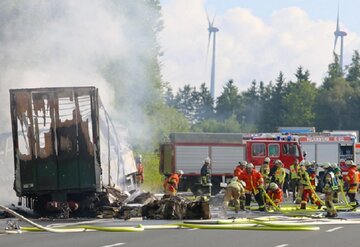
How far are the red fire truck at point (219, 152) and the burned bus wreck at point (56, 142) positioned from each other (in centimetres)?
1698

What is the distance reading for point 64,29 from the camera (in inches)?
1300

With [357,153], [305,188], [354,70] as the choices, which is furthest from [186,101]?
[305,188]

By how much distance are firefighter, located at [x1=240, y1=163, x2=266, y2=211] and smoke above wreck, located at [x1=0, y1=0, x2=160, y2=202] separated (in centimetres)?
576

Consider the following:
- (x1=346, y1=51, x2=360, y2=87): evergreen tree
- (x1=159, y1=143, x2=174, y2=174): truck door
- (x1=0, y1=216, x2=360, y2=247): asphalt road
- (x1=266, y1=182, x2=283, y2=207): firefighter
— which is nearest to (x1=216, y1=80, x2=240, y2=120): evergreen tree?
(x1=346, y1=51, x2=360, y2=87): evergreen tree

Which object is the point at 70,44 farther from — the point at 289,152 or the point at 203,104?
the point at 203,104

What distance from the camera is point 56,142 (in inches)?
883

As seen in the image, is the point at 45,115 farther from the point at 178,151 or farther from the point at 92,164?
the point at 178,151

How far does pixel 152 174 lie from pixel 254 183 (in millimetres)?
18776

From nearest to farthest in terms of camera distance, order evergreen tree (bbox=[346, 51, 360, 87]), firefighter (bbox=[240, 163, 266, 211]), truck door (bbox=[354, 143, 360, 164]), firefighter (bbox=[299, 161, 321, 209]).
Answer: firefighter (bbox=[240, 163, 266, 211]) < firefighter (bbox=[299, 161, 321, 209]) < truck door (bbox=[354, 143, 360, 164]) < evergreen tree (bbox=[346, 51, 360, 87])

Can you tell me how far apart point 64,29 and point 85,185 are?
11.6 metres

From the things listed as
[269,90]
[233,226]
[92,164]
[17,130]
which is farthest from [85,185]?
[269,90]

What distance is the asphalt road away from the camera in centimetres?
1526

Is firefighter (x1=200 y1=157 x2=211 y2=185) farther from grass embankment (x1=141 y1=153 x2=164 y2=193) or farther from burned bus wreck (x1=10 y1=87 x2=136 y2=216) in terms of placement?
burned bus wreck (x1=10 y1=87 x2=136 y2=216)

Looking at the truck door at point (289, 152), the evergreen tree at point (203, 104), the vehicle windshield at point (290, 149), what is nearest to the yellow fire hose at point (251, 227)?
the truck door at point (289, 152)
